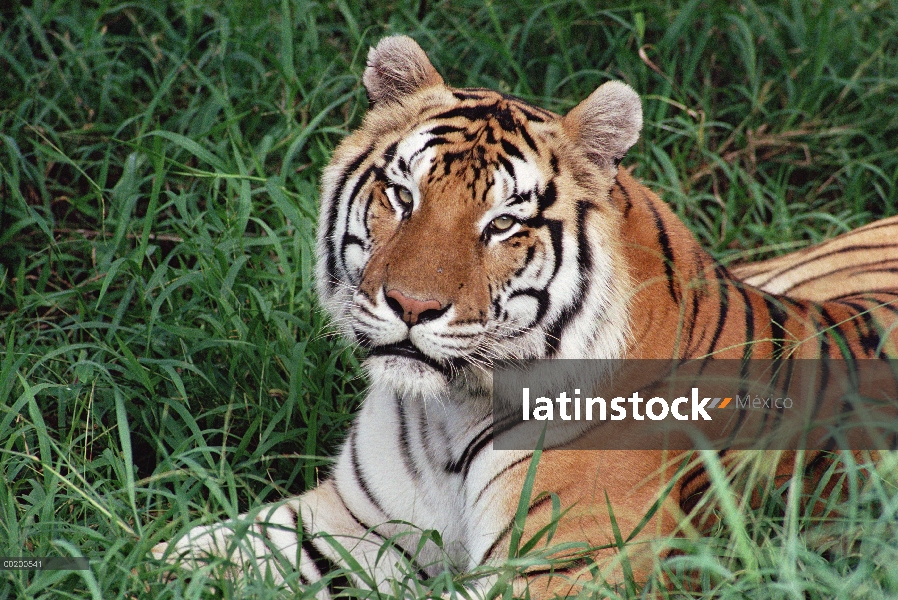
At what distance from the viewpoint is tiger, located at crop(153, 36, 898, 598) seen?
7.32 feet

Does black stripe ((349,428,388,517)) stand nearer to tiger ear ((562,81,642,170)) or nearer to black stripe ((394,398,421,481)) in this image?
black stripe ((394,398,421,481))

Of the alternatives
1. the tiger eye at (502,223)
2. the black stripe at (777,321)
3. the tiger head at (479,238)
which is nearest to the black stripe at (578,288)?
the tiger head at (479,238)

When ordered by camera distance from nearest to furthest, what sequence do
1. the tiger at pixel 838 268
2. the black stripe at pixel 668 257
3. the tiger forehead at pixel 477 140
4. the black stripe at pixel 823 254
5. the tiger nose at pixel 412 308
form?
the tiger nose at pixel 412 308
the tiger forehead at pixel 477 140
the black stripe at pixel 668 257
the tiger at pixel 838 268
the black stripe at pixel 823 254

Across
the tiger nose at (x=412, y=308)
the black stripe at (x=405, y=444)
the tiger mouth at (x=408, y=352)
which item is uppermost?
the tiger nose at (x=412, y=308)

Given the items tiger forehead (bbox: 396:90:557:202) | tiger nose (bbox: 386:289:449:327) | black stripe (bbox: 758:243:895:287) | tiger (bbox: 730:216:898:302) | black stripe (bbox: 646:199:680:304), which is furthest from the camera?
black stripe (bbox: 758:243:895:287)

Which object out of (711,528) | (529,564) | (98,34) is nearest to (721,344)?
(711,528)

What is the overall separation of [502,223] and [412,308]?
29cm

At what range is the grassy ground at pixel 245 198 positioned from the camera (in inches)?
92.0

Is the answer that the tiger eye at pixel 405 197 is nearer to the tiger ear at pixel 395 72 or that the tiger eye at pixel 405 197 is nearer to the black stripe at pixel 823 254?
the tiger ear at pixel 395 72

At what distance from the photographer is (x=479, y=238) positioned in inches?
90.1

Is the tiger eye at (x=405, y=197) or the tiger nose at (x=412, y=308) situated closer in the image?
the tiger nose at (x=412, y=308)

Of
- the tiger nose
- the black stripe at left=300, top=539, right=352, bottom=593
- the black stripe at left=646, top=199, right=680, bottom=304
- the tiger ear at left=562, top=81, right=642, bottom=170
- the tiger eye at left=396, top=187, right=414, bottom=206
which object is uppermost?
the tiger ear at left=562, top=81, right=642, bottom=170

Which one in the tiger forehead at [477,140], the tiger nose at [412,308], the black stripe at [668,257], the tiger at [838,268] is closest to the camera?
the tiger nose at [412,308]

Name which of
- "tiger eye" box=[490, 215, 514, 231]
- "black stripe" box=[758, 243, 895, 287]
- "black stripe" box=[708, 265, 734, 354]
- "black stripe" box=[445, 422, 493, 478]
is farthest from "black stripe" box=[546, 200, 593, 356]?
"black stripe" box=[758, 243, 895, 287]
